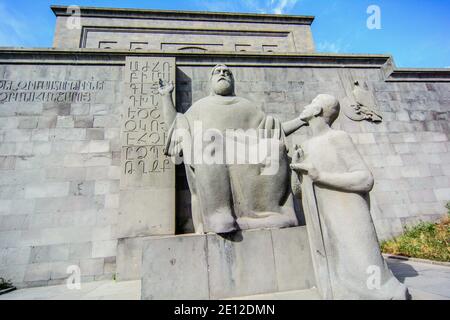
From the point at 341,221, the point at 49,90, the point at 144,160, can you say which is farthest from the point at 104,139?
the point at 341,221

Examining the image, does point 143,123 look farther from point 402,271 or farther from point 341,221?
point 402,271

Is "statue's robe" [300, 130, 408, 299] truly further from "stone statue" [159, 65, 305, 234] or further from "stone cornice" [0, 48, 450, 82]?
"stone cornice" [0, 48, 450, 82]

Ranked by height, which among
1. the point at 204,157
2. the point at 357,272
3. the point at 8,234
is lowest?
the point at 357,272

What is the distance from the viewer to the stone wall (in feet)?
17.3

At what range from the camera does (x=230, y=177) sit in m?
3.27

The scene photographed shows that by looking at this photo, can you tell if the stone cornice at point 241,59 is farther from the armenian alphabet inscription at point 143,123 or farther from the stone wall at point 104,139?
the armenian alphabet inscription at point 143,123

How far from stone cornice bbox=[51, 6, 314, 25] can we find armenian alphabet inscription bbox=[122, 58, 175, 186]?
29.1 ft

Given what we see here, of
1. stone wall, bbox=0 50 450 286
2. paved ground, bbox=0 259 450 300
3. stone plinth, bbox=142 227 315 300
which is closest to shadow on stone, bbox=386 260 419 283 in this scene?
paved ground, bbox=0 259 450 300

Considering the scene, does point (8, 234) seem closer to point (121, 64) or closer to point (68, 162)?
point (68, 162)

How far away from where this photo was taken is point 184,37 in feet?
44.3

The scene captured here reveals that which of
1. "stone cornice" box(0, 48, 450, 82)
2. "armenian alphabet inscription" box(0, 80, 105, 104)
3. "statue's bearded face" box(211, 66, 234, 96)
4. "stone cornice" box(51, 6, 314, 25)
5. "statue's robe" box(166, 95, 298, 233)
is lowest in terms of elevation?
"statue's robe" box(166, 95, 298, 233)

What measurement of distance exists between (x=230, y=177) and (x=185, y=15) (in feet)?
45.7

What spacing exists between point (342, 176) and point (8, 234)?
680cm
